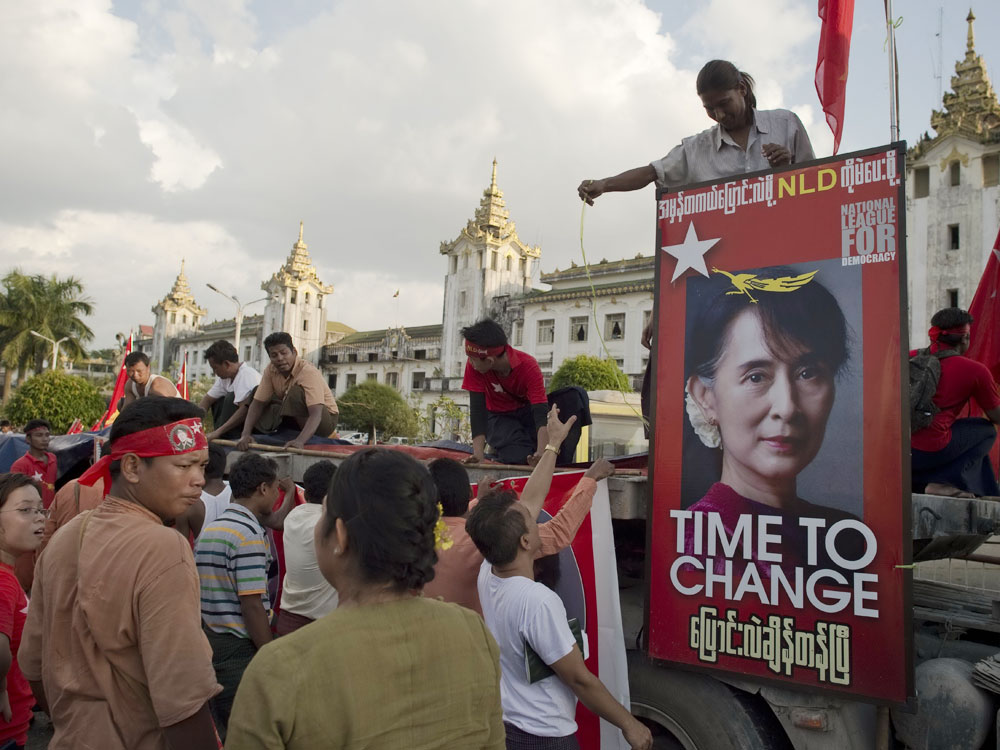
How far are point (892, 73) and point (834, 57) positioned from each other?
1.15ft

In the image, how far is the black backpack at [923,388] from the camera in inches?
148

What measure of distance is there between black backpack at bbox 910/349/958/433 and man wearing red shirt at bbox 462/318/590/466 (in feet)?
6.98

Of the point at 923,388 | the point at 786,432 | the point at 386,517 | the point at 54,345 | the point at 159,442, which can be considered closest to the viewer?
the point at 386,517

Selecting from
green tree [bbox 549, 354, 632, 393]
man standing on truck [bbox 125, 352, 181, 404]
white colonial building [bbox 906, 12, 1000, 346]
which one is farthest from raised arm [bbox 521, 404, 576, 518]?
green tree [bbox 549, 354, 632, 393]

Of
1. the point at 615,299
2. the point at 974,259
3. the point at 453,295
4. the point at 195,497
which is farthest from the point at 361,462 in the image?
the point at 453,295

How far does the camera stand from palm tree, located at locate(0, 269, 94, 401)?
41625 millimetres

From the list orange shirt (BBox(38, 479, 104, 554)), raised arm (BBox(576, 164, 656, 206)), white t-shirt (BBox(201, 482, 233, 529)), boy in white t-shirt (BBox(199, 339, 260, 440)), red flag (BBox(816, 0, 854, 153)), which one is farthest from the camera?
boy in white t-shirt (BBox(199, 339, 260, 440))

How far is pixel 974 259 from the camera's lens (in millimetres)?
31094

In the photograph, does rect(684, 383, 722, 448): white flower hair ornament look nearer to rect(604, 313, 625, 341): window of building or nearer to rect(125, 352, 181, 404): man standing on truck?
rect(125, 352, 181, 404): man standing on truck

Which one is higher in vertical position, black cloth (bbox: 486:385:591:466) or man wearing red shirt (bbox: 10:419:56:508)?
black cloth (bbox: 486:385:591:466)

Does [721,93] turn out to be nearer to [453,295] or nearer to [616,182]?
[616,182]

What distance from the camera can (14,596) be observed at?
328 cm

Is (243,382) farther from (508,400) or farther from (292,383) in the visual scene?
(508,400)

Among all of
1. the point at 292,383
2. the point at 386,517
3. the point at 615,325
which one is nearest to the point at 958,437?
the point at 386,517
